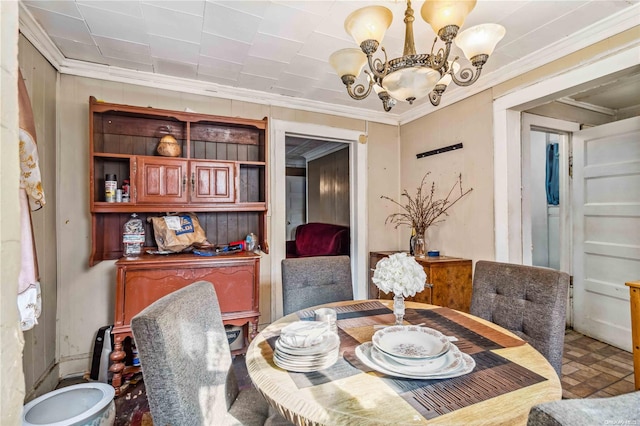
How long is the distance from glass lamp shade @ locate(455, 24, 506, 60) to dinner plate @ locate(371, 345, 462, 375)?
48.3 inches

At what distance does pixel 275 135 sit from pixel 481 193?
77.9 inches

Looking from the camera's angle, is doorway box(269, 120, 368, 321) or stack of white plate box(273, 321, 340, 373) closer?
stack of white plate box(273, 321, 340, 373)

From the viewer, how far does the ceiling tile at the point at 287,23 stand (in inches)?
68.6

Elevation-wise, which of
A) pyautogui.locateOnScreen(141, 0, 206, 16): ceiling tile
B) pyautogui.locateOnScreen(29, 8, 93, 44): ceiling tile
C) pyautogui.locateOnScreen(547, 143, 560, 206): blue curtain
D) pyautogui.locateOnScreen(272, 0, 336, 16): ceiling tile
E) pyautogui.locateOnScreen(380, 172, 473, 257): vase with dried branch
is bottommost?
pyautogui.locateOnScreen(380, 172, 473, 257): vase with dried branch

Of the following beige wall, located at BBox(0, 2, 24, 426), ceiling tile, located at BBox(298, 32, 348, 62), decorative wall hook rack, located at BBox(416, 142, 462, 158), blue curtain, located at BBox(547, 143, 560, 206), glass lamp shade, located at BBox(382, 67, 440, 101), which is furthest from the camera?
blue curtain, located at BBox(547, 143, 560, 206)

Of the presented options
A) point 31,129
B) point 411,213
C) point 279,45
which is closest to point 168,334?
point 31,129

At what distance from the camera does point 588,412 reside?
0.46 metres

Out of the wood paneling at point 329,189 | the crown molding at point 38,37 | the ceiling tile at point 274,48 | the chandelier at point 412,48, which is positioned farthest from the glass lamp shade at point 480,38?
the wood paneling at point 329,189

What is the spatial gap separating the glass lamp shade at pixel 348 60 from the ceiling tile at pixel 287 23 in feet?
1.79

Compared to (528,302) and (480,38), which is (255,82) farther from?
(528,302)

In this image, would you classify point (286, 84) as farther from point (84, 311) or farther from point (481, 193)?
point (84, 311)

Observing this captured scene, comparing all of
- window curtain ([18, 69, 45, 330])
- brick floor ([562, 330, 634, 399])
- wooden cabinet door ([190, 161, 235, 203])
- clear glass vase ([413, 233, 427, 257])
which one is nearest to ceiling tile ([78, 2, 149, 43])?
window curtain ([18, 69, 45, 330])

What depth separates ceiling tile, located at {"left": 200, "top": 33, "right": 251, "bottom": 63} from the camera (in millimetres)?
2023

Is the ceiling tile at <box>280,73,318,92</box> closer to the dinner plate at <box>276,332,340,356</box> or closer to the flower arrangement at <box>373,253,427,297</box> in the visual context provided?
the flower arrangement at <box>373,253,427,297</box>
